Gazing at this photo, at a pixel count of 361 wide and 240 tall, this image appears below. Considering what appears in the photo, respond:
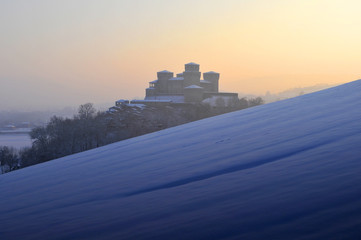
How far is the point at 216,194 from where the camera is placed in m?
1.13

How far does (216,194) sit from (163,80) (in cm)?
5168

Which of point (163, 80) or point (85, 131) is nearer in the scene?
point (85, 131)

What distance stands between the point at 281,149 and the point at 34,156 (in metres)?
25.0

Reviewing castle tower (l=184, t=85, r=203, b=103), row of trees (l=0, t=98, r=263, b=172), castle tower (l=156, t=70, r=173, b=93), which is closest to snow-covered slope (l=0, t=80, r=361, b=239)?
row of trees (l=0, t=98, r=263, b=172)

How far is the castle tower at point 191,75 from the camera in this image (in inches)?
1982

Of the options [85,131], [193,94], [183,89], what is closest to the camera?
[85,131]

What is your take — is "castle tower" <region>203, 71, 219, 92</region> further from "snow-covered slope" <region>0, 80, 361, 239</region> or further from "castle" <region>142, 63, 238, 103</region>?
"snow-covered slope" <region>0, 80, 361, 239</region>

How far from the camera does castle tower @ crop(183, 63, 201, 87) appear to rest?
50.3 m

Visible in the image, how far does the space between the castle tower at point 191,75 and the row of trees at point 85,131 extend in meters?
9.27

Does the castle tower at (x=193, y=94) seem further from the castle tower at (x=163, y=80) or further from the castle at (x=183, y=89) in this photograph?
the castle tower at (x=163, y=80)

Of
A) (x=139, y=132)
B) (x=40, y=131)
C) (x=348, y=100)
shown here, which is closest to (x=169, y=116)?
(x=139, y=132)

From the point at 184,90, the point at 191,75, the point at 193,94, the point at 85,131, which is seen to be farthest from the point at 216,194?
the point at 191,75

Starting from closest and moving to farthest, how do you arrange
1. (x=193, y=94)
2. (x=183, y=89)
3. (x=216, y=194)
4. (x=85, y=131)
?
(x=216, y=194) → (x=85, y=131) → (x=193, y=94) → (x=183, y=89)

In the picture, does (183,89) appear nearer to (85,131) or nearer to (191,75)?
(191,75)
